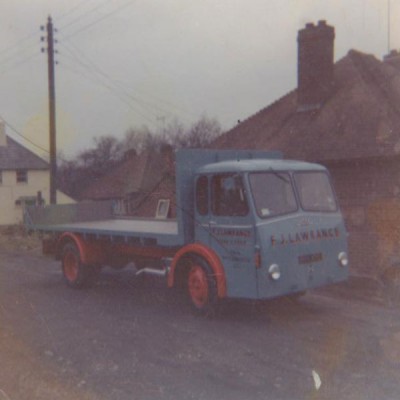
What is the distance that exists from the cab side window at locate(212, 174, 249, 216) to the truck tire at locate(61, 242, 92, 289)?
13.7 feet

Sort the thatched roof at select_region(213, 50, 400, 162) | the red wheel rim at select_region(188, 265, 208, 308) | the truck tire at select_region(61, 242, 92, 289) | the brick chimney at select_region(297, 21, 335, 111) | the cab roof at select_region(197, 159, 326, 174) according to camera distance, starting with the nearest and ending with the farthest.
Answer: the cab roof at select_region(197, 159, 326, 174) → the red wheel rim at select_region(188, 265, 208, 308) → the truck tire at select_region(61, 242, 92, 289) → the thatched roof at select_region(213, 50, 400, 162) → the brick chimney at select_region(297, 21, 335, 111)

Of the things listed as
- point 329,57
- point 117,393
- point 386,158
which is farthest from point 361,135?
point 117,393

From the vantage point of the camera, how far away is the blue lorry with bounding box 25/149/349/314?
9109 millimetres

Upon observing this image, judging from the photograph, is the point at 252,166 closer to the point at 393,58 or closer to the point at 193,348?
the point at 193,348

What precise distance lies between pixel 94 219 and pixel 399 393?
1012 cm

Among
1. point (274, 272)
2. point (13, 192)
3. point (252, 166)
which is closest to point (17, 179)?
point (13, 192)

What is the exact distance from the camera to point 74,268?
12.9 metres

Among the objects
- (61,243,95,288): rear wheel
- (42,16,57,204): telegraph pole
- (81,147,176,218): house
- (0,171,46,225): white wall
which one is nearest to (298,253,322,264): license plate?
(61,243,95,288): rear wheel

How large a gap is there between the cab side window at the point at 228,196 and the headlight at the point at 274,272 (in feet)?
2.97

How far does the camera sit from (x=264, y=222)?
9.13 meters

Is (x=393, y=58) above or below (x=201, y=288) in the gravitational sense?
above

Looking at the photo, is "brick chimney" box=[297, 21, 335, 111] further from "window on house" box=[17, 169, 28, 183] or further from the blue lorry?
"window on house" box=[17, 169, 28, 183]

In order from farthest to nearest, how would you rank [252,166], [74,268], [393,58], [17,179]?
1. [17,179]
2. [393,58]
3. [74,268]
4. [252,166]

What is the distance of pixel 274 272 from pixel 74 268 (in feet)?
17.9
